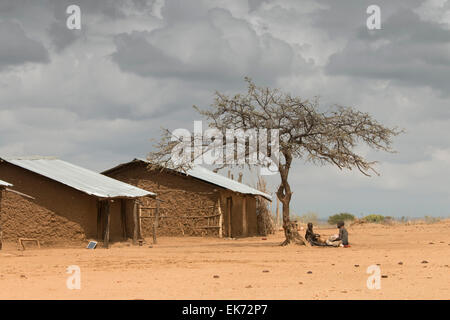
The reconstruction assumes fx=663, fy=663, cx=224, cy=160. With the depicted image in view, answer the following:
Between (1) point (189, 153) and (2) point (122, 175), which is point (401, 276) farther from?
(2) point (122, 175)

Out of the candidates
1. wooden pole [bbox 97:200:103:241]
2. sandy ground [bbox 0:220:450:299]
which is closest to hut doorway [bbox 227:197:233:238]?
wooden pole [bbox 97:200:103:241]

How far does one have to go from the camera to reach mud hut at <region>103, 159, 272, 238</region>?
31406mm

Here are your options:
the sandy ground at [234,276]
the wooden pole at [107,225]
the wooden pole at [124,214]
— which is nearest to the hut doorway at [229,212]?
the wooden pole at [124,214]

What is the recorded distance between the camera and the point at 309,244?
23969mm

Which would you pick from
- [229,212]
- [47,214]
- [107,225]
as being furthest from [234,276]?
[229,212]

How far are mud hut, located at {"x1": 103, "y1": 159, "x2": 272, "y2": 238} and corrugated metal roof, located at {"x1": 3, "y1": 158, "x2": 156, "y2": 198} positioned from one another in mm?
3219

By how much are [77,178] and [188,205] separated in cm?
672

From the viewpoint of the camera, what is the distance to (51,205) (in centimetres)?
Result: 2450

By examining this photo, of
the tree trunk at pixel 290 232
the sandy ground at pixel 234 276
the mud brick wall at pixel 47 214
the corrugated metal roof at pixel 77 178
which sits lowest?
the sandy ground at pixel 234 276

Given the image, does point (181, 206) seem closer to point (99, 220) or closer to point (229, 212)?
point (229, 212)

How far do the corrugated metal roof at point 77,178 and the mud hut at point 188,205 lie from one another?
10.6 feet

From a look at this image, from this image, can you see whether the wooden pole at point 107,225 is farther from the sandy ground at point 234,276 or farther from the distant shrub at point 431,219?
the distant shrub at point 431,219

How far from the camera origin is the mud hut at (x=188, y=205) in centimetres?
3141
